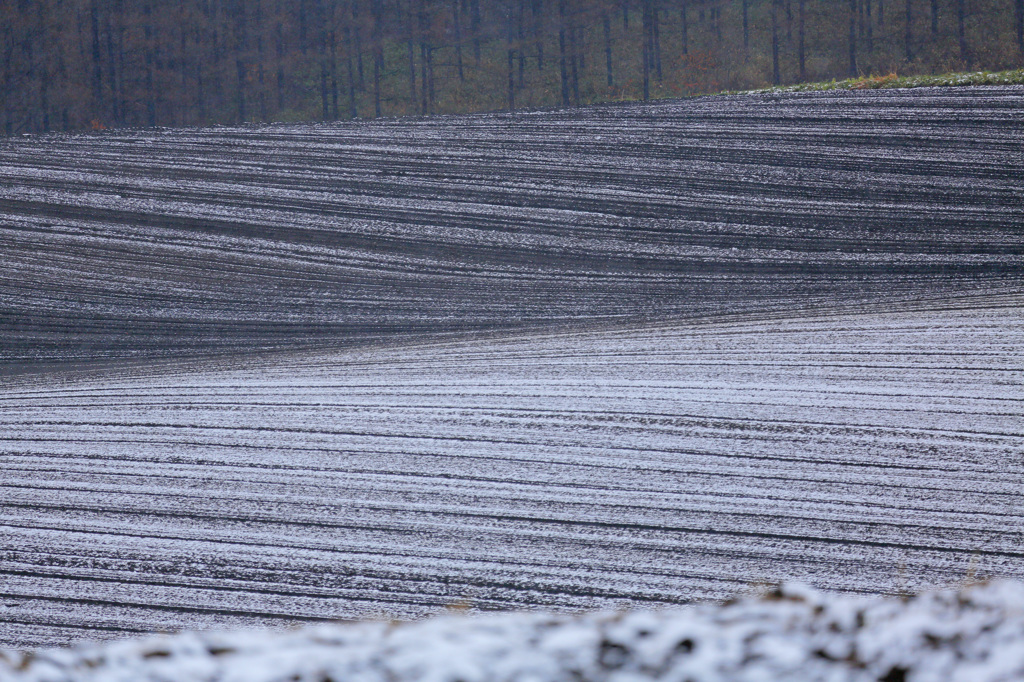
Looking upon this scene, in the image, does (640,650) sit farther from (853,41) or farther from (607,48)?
(607,48)

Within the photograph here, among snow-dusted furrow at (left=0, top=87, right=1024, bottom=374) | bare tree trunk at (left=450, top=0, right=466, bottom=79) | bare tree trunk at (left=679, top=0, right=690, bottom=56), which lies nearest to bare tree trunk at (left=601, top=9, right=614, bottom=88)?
bare tree trunk at (left=679, top=0, right=690, bottom=56)

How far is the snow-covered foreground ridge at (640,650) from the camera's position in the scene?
29cm

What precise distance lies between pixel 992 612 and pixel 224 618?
134 centimetres

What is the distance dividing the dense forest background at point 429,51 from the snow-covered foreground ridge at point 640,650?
1164cm

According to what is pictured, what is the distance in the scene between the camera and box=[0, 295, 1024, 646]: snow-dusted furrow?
1.45 m

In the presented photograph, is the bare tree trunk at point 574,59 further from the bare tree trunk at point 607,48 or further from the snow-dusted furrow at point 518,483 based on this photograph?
the snow-dusted furrow at point 518,483

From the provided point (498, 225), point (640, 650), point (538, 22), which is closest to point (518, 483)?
point (640, 650)

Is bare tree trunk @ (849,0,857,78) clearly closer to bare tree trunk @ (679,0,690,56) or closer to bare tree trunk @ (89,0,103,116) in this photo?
bare tree trunk @ (679,0,690,56)

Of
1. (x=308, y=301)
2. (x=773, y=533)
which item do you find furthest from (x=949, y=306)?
(x=308, y=301)

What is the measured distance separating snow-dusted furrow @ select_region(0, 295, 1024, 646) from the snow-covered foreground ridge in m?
1.12

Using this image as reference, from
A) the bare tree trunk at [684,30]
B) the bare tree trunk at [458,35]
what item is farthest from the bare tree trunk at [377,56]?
the bare tree trunk at [684,30]

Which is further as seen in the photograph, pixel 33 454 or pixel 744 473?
pixel 33 454

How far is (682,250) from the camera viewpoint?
4.04 metres

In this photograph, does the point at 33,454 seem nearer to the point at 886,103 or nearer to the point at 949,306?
the point at 949,306
